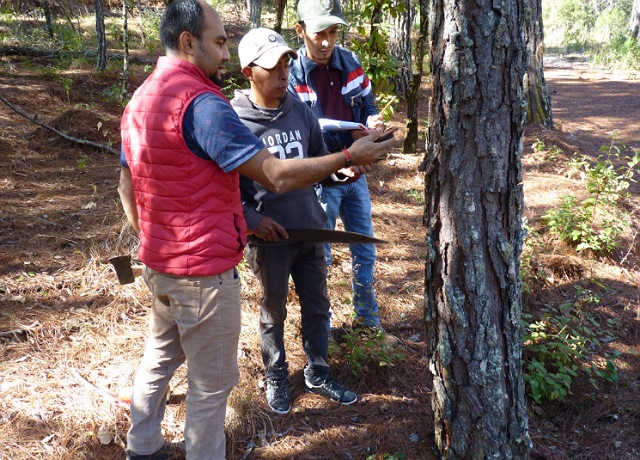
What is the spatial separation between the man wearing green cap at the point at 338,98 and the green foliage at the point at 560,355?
3.03 ft

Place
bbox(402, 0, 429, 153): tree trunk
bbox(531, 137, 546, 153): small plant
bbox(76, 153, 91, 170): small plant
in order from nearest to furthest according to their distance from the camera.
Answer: bbox(402, 0, 429, 153): tree trunk
bbox(76, 153, 91, 170): small plant
bbox(531, 137, 546, 153): small plant

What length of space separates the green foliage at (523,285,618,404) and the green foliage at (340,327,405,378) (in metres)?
0.82

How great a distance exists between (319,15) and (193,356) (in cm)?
211

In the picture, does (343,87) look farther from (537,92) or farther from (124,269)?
(537,92)

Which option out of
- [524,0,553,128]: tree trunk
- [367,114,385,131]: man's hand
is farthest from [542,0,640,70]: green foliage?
[367,114,385,131]: man's hand

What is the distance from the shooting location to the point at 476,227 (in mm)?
2299

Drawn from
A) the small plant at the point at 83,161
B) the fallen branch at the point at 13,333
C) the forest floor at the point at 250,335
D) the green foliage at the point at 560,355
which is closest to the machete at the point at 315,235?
the forest floor at the point at 250,335

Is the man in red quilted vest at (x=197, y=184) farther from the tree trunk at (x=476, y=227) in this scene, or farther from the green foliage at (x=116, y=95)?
the green foliage at (x=116, y=95)

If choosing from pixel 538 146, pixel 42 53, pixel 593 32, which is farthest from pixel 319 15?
pixel 593 32

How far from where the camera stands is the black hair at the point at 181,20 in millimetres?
2068

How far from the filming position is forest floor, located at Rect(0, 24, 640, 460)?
2881 mm

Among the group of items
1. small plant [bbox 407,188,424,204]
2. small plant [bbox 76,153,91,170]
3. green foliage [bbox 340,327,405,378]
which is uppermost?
small plant [bbox 76,153,91,170]

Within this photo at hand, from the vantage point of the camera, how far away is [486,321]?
241cm

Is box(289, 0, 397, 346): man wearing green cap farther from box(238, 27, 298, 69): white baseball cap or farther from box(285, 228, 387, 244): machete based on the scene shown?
box(238, 27, 298, 69): white baseball cap
